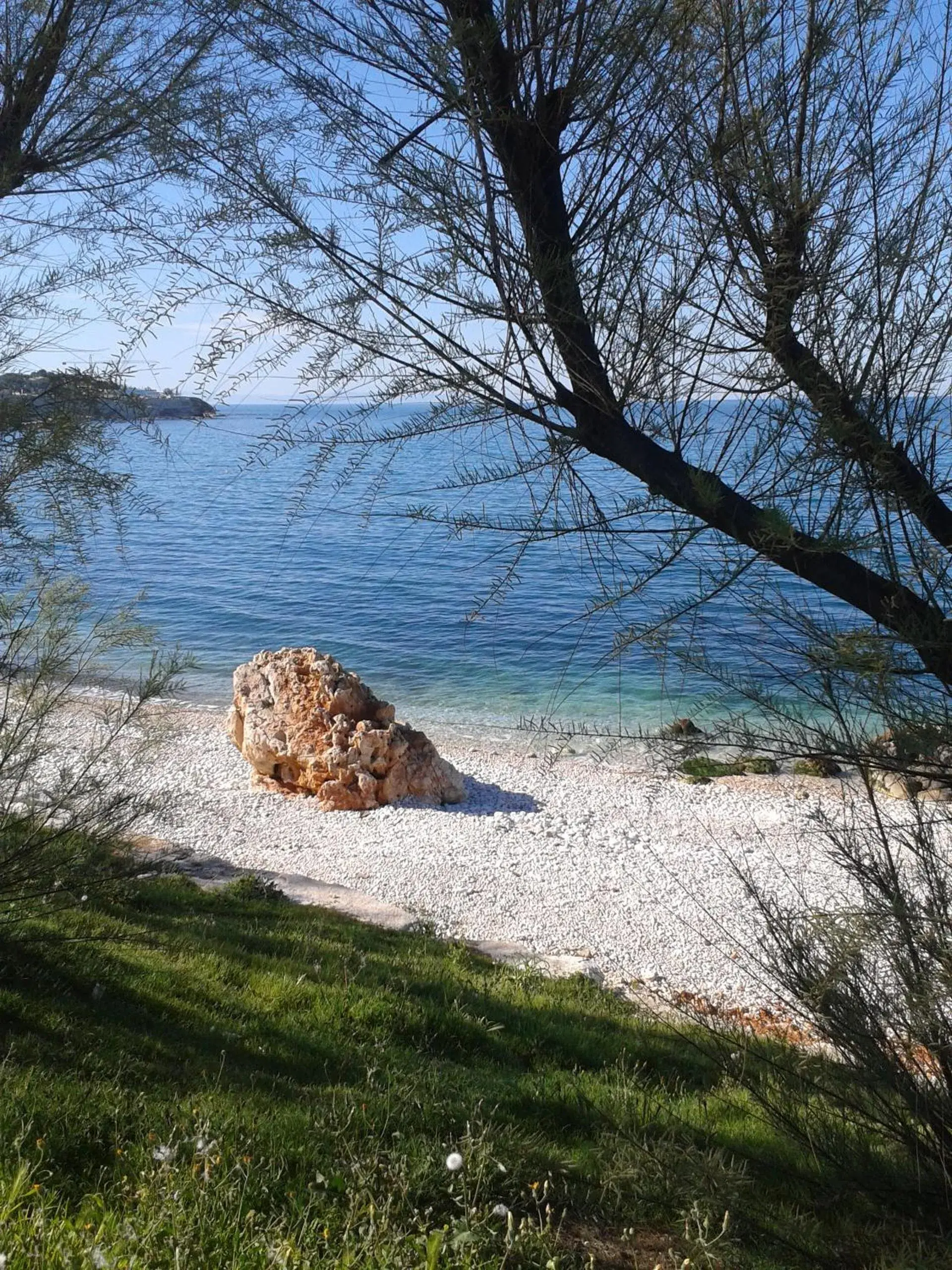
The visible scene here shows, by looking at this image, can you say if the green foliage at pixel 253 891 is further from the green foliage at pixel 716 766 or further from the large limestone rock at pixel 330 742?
the green foliage at pixel 716 766

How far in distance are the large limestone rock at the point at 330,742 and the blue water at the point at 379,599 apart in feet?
4.74

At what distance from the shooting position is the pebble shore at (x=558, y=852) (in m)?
10.7

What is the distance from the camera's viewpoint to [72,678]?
529cm

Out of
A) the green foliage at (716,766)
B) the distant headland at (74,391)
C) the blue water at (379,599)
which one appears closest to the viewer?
the green foliage at (716,766)

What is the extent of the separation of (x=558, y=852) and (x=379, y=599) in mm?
15916

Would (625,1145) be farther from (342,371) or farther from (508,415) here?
(342,371)

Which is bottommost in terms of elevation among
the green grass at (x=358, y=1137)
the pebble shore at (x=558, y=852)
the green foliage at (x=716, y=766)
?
the pebble shore at (x=558, y=852)

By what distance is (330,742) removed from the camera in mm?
14930

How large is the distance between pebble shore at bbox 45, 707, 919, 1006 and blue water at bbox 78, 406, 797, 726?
1599 millimetres

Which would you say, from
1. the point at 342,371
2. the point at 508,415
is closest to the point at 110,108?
the point at 342,371

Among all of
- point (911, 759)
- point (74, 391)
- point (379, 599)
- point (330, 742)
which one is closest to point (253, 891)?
point (330, 742)

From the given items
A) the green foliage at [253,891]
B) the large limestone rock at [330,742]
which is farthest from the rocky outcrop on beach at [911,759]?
the large limestone rock at [330,742]

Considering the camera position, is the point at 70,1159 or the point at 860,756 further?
the point at 70,1159

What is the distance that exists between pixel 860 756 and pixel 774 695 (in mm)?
403
